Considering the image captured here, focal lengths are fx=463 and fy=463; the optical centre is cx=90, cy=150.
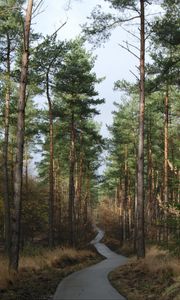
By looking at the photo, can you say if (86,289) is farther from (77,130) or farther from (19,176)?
(77,130)

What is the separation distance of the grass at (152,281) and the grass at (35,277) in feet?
7.66

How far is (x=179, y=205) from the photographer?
8438mm

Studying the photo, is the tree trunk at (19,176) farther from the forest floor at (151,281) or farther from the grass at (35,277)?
the forest floor at (151,281)

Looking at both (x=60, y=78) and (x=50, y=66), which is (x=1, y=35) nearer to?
(x=50, y=66)

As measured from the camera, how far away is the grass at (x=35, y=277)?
1282 cm

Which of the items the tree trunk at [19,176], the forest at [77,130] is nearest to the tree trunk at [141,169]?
the forest at [77,130]

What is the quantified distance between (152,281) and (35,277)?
484 centimetres

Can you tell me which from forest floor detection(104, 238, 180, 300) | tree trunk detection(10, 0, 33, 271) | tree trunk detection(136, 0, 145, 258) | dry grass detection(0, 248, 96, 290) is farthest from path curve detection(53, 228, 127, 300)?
tree trunk detection(136, 0, 145, 258)

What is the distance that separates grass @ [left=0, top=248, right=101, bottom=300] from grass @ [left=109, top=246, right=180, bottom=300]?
2.33m

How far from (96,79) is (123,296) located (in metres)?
24.7

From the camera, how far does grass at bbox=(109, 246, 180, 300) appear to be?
1140 centimetres

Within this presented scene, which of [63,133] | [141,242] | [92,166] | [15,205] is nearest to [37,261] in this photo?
[141,242]

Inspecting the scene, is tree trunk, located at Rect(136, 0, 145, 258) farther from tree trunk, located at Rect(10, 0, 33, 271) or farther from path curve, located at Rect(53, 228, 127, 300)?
tree trunk, located at Rect(10, 0, 33, 271)

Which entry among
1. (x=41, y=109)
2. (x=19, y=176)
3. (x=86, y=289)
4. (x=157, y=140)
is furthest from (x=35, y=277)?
(x=157, y=140)
